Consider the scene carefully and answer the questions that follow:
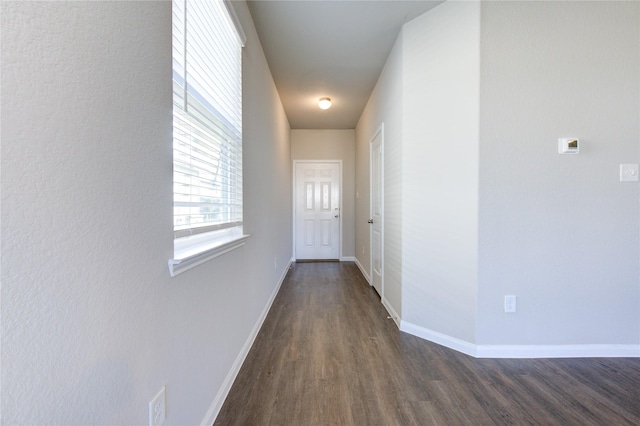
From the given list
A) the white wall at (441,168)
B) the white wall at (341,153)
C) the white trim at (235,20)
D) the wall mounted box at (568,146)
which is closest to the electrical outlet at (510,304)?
the white wall at (441,168)

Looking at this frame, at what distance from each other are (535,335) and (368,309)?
1.35m

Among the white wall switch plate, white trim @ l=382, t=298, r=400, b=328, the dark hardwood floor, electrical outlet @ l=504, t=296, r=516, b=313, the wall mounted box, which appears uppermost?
the wall mounted box

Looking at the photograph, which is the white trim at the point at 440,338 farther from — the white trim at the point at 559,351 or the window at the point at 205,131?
the window at the point at 205,131

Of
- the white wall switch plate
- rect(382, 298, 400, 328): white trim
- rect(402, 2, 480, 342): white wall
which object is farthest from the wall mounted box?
rect(382, 298, 400, 328): white trim

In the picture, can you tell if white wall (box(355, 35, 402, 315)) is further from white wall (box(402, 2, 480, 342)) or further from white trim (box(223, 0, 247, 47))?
white trim (box(223, 0, 247, 47))

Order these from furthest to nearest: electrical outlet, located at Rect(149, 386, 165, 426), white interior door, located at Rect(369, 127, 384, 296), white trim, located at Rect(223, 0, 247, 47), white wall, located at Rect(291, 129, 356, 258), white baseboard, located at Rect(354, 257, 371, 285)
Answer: white wall, located at Rect(291, 129, 356, 258), white baseboard, located at Rect(354, 257, 371, 285), white interior door, located at Rect(369, 127, 384, 296), white trim, located at Rect(223, 0, 247, 47), electrical outlet, located at Rect(149, 386, 165, 426)

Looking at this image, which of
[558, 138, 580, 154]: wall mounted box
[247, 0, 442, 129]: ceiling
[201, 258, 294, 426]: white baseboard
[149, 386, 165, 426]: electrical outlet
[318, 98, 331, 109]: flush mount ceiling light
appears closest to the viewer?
[149, 386, 165, 426]: electrical outlet

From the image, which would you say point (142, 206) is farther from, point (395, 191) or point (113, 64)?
point (395, 191)

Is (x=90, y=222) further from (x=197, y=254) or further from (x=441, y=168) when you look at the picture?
(x=441, y=168)

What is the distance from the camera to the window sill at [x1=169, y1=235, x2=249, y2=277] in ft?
3.23

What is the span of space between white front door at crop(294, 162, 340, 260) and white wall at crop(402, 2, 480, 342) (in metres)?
2.93

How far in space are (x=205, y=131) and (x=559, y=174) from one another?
2.25 meters

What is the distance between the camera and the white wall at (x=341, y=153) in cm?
516

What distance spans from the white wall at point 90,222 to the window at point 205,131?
0.11 metres
